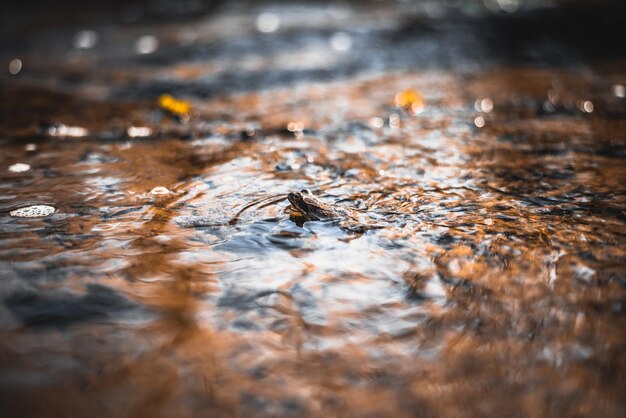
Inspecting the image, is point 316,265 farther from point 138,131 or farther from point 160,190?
point 138,131

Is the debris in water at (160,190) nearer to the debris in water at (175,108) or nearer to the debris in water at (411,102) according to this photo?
the debris in water at (175,108)

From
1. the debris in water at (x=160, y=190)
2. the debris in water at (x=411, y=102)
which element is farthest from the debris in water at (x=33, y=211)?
the debris in water at (x=411, y=102)

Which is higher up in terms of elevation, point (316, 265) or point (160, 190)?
point (160, 190)

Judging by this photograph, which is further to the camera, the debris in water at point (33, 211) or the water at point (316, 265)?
the debris in water at point (33, 211)

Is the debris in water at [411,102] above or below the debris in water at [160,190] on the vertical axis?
above

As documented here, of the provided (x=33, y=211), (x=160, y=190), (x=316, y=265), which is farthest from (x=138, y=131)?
(x=316, y=265)

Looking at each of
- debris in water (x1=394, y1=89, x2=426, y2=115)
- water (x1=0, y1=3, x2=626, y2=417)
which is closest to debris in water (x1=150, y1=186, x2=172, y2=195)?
water (x1=0, y1=3, x2=626, y2=417)
